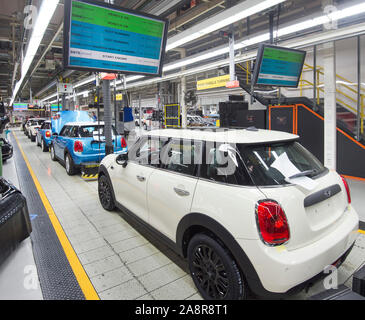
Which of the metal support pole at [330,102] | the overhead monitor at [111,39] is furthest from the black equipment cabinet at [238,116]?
the overhead monitor at [111,39]

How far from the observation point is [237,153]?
76.8 inches

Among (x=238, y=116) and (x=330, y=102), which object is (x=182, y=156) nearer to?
(x=330, y=102)

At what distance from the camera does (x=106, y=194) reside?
4109 mm

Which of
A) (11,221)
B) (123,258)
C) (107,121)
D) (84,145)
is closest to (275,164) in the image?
(123,258)

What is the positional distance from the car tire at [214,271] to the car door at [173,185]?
11.8 inches

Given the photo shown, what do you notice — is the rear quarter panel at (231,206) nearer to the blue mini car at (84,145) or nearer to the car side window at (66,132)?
the blue mini car at (84,145)

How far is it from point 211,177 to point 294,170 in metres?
0.66

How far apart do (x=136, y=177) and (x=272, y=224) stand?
178cm

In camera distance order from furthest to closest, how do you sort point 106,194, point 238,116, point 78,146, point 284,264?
point 238,116
point 78,146
point 106,194
point 284,264

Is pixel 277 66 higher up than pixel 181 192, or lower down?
higher up

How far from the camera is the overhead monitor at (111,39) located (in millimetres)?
3271

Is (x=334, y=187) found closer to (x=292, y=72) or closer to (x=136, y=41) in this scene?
(x=136, y=41)

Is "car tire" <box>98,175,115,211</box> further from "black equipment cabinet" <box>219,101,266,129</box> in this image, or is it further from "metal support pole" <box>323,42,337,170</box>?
"black equipment cabinet" <box>219,101,266,129</box>
